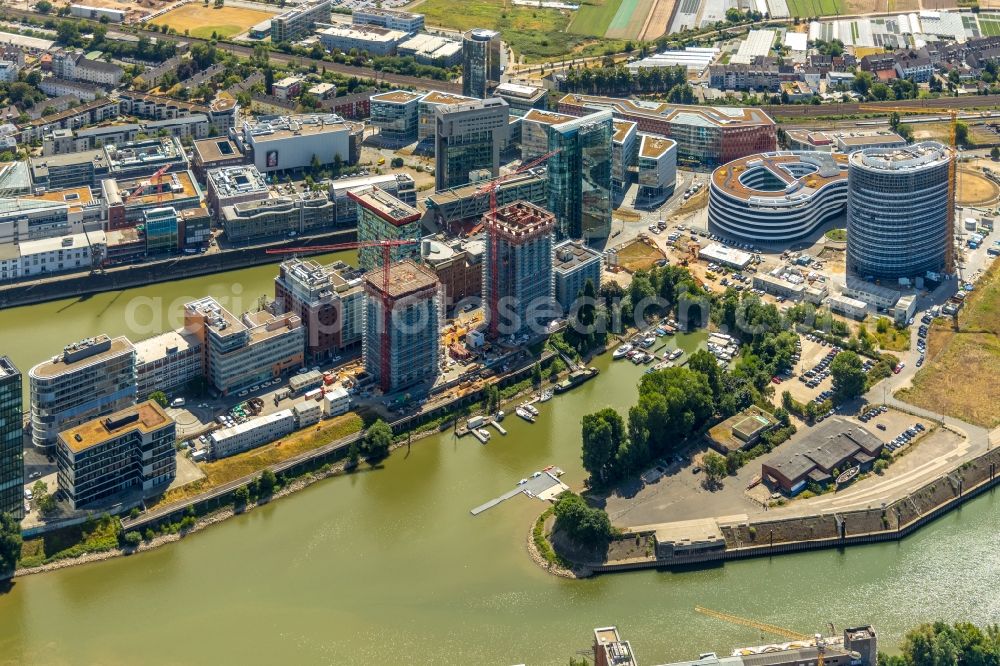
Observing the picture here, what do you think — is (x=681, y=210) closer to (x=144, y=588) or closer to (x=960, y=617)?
(x=960, y=617)

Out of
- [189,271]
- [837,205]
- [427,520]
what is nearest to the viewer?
[427,520]

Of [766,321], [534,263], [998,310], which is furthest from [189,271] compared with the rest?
[998,310]

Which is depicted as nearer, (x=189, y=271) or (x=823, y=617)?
(x=823, y=617)

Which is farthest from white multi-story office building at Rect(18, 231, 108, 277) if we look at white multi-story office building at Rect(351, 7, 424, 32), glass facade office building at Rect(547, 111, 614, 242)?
white multi-story office building at Rect(351, 7, 424, 32)

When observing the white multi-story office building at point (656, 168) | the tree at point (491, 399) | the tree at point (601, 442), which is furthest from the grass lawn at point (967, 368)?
the white multi-story office building at point (656, 168)

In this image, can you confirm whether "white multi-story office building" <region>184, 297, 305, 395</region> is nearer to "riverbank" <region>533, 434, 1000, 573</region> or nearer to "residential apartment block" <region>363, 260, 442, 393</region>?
"residential apartment block" <region>363, 260, 442, 393</region>

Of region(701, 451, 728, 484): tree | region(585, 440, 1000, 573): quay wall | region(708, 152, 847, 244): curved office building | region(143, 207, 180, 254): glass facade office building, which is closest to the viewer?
region(585, 440, 1000, 573): quay wall

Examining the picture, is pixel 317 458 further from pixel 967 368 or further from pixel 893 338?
pixel 967 368
